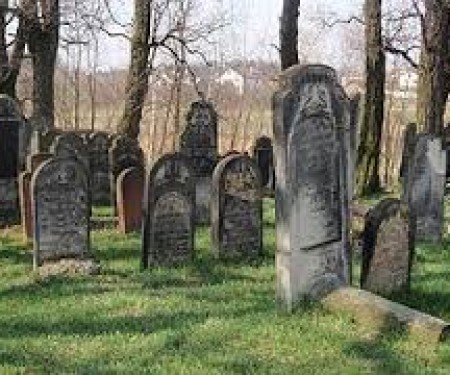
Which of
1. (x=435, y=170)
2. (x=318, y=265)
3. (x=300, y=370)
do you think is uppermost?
(x=435, y=170)

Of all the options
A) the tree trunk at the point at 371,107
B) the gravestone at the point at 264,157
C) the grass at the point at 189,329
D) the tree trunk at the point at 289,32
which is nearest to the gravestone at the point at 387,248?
the grass at the point at 189,329

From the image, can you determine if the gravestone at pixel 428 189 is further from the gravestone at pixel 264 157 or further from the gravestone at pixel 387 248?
the gravestone at pixel 264 157

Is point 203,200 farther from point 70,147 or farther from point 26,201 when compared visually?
point 26,201

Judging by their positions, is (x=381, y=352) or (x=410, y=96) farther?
(x=410, y=96)

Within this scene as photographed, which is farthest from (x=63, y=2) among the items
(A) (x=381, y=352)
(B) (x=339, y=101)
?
(A) (x=381, y=352)

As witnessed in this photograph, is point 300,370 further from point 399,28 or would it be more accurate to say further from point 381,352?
point 399,28

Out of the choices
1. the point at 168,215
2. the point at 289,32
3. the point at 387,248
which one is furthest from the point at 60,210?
the point at 289,32

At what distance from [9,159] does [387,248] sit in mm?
6829

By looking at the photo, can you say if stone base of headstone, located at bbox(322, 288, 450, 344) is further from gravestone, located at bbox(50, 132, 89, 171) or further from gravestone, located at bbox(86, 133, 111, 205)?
gravestone, located at bbox(86, 133, 111, 205)

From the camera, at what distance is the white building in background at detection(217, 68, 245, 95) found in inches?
1570

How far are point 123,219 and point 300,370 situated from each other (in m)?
6.92

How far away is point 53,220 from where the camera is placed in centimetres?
1017

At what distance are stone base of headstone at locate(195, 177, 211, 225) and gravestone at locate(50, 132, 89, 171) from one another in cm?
188

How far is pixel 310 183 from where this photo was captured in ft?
25.8
